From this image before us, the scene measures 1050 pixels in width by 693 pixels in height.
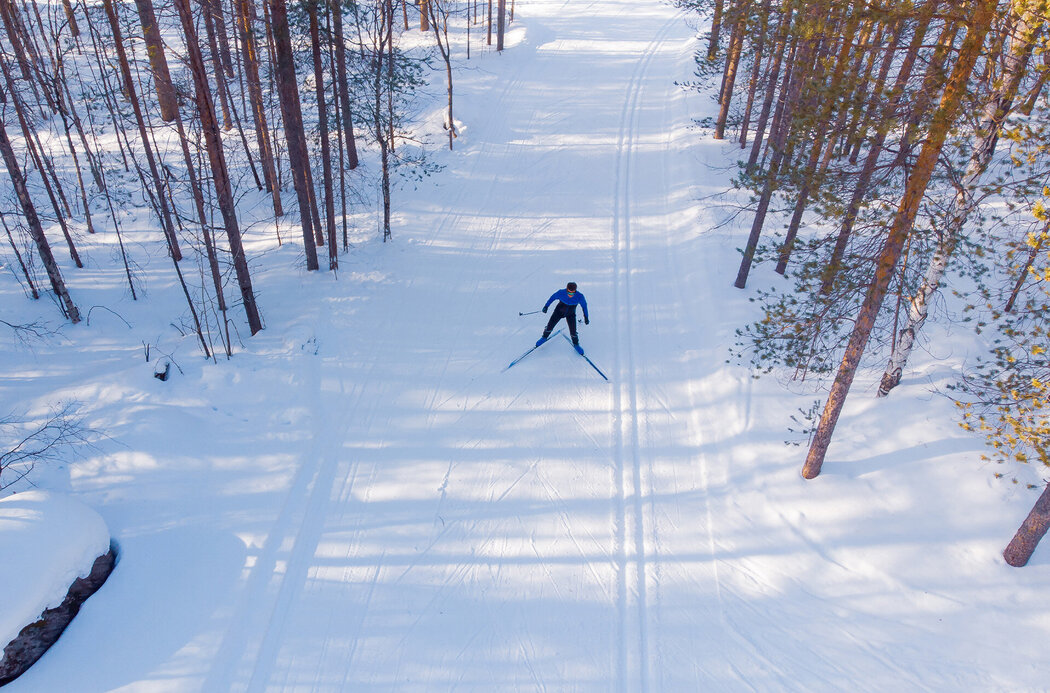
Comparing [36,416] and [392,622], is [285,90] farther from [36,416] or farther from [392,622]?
[392,622]

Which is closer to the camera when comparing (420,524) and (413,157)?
(420,524)

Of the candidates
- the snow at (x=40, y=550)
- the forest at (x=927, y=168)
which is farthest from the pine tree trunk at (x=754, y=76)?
the snow at (x=40, y=550)

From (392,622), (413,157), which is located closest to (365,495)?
(392,622)

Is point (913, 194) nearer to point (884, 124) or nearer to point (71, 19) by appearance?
point (884, 124)

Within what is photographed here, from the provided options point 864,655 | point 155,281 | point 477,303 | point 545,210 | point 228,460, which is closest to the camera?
point 864,655

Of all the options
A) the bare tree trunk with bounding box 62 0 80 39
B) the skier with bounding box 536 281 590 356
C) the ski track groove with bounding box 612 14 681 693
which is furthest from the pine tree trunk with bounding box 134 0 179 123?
the ski track groove with bounding box 612 14 681 693

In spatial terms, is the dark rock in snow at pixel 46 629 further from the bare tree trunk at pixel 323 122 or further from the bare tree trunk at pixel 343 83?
the bare tree trunk at pixel 343 83

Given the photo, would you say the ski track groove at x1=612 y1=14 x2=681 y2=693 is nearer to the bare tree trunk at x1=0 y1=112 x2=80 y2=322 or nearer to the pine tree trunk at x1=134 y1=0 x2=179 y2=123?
the pine tree trunk at x1=134 y1=0 x2=179 y2=123
